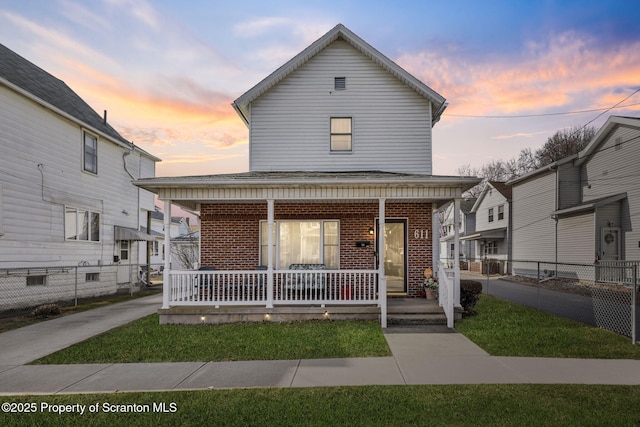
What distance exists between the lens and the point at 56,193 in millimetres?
13836

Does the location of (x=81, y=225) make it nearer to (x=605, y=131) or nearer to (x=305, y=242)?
(x=305, y=242)

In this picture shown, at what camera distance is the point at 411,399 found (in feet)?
16.4

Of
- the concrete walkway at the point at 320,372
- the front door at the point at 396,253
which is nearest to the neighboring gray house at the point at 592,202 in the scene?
the front door at the point at 396,253

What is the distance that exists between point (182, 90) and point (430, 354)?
15.1m

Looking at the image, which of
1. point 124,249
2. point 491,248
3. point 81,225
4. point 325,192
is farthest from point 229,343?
point 491,248

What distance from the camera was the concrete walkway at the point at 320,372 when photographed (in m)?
5.64

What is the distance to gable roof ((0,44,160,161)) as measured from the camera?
41.2ft

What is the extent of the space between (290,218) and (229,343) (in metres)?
5.02

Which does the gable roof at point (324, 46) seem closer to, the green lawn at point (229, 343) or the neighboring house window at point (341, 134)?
the neighboring house window at point (341, 134)

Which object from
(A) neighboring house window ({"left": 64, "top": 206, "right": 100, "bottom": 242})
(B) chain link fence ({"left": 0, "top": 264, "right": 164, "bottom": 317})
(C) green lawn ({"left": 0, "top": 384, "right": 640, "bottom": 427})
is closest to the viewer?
(C) green lawn ({"left": 0, "top": 384, "right": 640, "bottom": 427})

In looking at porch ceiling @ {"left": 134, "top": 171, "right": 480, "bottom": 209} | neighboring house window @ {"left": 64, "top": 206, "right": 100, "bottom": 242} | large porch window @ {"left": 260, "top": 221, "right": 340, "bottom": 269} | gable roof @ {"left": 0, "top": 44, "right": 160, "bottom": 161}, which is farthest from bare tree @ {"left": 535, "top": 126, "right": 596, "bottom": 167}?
neighboring house window @ {"left": 64, "top": 206, "right": 100, "bottom": 242}

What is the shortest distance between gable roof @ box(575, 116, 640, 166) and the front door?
13.3 meters

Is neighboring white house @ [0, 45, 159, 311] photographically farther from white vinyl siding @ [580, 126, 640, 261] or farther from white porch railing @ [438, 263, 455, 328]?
white vinyl siding @ [580, 126, 640, 261]

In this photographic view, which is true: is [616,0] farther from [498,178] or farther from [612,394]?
[498,178]
